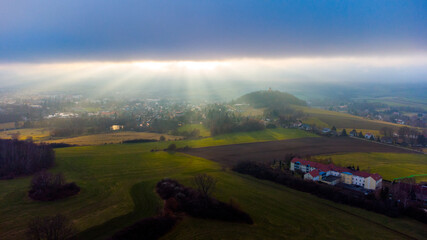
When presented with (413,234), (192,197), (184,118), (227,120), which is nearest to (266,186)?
(192,197)

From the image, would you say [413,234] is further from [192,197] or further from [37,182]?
[37,182]

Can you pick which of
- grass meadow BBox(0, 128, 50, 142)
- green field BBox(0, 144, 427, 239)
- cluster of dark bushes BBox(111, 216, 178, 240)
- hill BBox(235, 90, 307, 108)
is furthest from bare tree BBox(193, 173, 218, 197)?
hill BBox(235, 90, 307, 108)

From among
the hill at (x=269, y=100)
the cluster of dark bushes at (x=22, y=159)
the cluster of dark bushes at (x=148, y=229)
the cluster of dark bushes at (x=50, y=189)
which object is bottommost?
the cluster of dark bushes at (x=148, y=229)

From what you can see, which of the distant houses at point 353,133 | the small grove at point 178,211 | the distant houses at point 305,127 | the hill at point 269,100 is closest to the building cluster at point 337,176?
the small grove at point 178,211

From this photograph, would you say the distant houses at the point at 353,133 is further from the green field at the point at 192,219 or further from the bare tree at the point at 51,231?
the bare tree at the point at 51,231

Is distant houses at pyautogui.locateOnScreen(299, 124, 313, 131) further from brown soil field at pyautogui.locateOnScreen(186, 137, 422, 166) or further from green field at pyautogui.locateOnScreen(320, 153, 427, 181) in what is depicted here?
green field at pyautogui.locateOnScreen(320, 153, 427, 181)

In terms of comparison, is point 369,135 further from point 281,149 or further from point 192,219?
point 192,219
